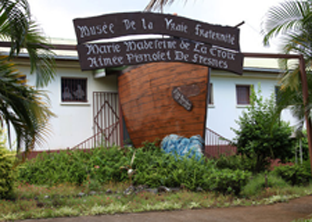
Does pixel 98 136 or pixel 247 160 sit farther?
pixel 98 136

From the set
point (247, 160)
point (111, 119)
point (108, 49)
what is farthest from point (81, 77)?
point (108, 49)

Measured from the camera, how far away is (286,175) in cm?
995

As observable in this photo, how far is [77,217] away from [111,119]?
25.0ft

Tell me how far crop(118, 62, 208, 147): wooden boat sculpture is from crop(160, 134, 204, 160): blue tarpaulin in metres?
0.20

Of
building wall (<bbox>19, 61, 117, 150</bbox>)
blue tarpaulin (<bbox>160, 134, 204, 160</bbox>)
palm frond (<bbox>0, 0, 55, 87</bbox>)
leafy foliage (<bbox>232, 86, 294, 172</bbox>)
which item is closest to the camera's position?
palm frond (<bbox>0, 0, 55, 87</bbox>)

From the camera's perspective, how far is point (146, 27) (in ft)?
19.5

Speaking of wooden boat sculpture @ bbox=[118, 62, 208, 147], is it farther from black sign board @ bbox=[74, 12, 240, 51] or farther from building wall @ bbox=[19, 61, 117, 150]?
black sign board @ bbox=[74, 12, 240, 51]

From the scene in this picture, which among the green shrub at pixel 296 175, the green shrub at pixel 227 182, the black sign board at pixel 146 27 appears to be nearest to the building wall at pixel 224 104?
the green shrub at pixel 296 175

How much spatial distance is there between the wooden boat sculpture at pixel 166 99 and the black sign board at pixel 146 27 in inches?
154

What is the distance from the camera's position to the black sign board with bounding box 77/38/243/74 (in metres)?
5.64

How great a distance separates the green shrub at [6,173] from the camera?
23.6 ft

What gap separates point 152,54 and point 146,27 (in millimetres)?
474

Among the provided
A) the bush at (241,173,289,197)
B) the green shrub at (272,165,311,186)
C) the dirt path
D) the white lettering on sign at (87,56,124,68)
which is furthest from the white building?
the white lettering on sign at (87,56,124,68)

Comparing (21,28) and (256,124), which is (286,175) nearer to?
(256,124)
